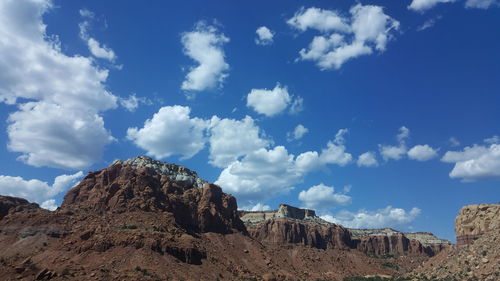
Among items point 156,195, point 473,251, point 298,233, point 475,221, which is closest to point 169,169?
point 156,195

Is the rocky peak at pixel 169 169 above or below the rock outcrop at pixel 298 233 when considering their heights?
above

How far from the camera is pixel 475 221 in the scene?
9812 centimetres

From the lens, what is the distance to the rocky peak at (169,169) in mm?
135125

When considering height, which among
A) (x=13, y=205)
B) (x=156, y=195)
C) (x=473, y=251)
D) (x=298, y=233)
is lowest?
(x=473, y=251)

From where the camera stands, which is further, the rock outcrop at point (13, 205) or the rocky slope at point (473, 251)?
the rock outcrop at point (13, 205)

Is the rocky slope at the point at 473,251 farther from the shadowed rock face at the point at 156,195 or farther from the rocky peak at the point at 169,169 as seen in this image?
the rocky peak at the point at 169,169

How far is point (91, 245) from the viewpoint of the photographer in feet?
307

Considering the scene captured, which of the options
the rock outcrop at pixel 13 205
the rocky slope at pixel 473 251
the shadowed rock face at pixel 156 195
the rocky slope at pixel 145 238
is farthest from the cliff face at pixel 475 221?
the rock outcrop at pixel 13 205

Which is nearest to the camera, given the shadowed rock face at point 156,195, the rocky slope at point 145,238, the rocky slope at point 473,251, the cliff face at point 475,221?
the rocky slope at point 473,251

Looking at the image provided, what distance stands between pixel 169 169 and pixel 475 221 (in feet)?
288

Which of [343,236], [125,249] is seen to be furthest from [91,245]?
[343,236]

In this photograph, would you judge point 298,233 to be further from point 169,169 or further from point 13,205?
point 13,205

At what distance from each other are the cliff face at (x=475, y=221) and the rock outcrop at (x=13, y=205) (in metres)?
99.7

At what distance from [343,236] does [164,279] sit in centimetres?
11589
